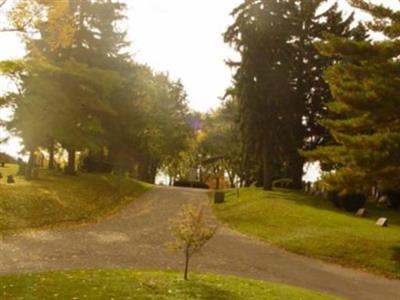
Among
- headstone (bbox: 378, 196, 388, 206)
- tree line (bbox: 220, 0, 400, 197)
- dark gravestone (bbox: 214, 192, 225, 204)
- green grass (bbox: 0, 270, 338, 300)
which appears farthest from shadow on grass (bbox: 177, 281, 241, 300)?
headstone (bbox: 378, 196, 388, 206)

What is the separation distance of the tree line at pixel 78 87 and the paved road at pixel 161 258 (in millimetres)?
6973

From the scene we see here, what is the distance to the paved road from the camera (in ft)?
52.0

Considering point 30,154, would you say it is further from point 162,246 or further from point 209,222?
point 162,246

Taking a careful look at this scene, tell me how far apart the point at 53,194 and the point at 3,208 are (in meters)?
4.95

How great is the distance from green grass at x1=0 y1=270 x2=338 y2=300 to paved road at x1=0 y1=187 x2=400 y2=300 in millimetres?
1611

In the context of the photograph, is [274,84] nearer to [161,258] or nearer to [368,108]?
[368,108]

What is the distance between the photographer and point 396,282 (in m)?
18.0

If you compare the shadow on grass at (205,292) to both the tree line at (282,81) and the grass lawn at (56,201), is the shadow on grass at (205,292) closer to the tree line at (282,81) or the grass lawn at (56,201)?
the grass lawn at (56,201)

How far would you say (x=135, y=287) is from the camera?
1234 centimetres

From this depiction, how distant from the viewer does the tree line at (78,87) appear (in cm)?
2264

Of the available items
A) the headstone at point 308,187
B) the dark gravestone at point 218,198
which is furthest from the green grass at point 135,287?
the headstone at point 308,187

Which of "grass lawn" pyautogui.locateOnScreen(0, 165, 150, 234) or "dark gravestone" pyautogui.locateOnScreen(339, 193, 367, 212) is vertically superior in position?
"dark gravestone" pyautogui.locateOnScreen(339, 193, 367, 212)

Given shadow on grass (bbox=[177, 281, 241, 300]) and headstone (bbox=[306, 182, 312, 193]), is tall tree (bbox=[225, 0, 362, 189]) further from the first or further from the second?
shadow on grass (bbox=[177, 281, 241, 300])

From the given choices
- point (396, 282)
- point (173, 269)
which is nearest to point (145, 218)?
point (173, 269)
